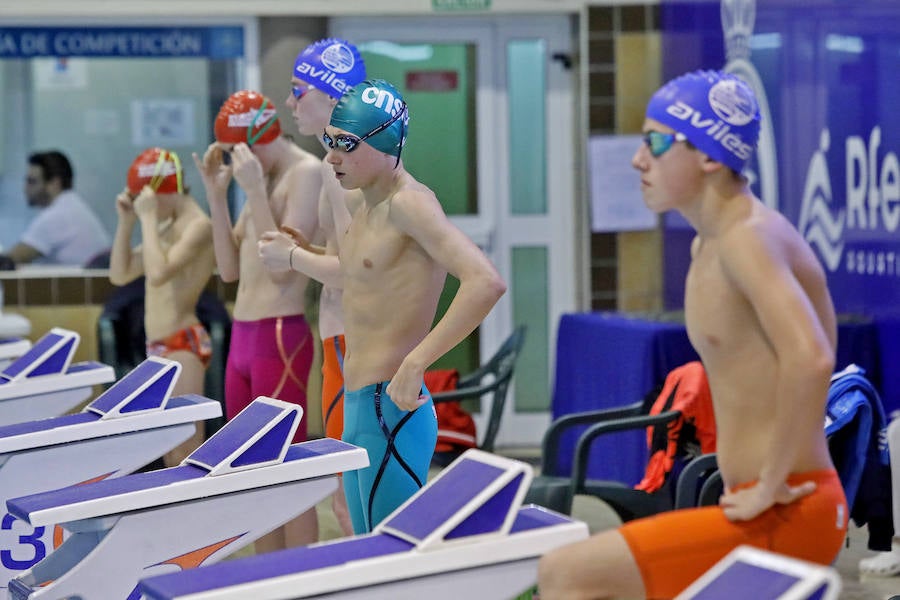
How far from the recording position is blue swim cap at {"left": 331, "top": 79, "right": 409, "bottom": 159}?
3293 mm

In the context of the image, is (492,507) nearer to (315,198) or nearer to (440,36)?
(315,198)

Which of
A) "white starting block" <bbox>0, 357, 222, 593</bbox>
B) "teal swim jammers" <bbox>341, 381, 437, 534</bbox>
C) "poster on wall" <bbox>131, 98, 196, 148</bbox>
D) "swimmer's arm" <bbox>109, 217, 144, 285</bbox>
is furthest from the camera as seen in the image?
"poster on wall" <bbox>131, 98, 196, 148</bbox>

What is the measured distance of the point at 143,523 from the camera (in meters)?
3.10

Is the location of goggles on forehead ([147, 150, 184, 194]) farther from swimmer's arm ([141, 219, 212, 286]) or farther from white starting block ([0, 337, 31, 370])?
white starting block ([0, 337, 31, 370])

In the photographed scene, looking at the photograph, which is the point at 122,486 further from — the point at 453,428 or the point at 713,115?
the point at 453,428

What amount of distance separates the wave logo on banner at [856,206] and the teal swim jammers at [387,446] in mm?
2743

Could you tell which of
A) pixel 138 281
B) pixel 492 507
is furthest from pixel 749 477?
pixel 138 281

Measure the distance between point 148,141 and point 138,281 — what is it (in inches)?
45.4

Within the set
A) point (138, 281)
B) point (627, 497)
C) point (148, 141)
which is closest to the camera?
point (627, 497)

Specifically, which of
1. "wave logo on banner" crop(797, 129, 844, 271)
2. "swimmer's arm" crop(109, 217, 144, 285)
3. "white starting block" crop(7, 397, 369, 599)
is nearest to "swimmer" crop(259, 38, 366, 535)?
"white starting block" crop(7, 397, 369, 599)

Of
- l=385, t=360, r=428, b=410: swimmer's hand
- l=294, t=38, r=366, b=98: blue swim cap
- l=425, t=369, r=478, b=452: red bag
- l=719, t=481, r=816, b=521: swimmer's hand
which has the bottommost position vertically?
l=425, t=369, r=478, b=452: red bag

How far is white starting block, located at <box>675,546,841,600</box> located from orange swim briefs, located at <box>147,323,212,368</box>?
3.67m

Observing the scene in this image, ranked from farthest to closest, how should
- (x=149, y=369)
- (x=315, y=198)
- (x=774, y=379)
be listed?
1. (x=315, y=198)
2. (x=149, y=369)
3. (x=774, y=379)

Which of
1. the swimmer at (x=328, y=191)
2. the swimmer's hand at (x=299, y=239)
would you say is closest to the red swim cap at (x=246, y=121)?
the swimmer at (x=328, y=191)
